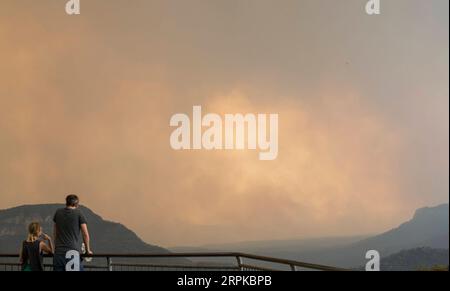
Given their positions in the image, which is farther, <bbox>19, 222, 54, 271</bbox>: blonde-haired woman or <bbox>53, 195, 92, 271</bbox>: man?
<bbox>19, 222, 54, 271</bbox>: blonde-haired woman

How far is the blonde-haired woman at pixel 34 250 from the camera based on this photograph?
6.60 m

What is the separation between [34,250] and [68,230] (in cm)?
60

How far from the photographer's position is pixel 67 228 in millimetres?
6355

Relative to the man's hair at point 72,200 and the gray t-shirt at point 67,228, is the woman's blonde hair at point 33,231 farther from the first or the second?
the man's hair at point 72,200

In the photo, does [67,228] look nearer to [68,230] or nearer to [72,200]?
[68,230]

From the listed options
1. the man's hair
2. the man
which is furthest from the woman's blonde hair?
the man's hair

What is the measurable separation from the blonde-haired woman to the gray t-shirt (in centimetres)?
31

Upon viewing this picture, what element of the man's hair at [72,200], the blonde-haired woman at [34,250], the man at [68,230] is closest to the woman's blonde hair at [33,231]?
the blonde-haired woman at [34,250]

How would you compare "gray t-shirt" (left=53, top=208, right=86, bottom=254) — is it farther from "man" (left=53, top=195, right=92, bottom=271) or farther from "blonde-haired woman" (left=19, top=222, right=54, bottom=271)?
"blonde-haired woman" (left=19, top=222, right=54, bottom=271)

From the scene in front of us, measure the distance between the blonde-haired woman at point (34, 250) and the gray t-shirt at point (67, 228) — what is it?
305 millimetres

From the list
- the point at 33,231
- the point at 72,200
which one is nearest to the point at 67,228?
the point at 72,200

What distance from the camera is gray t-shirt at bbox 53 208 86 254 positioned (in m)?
6.36
